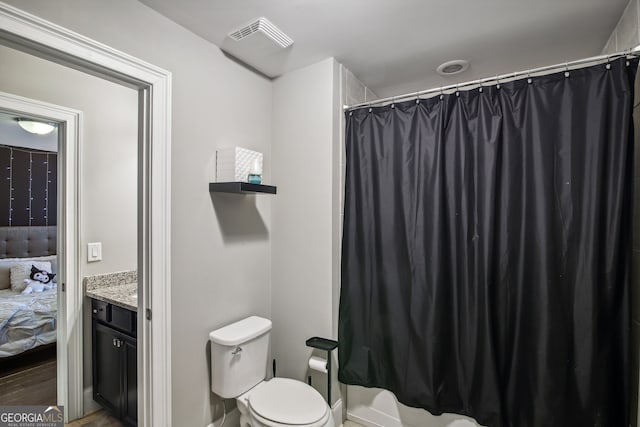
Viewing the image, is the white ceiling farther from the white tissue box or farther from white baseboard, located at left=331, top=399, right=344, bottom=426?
white baseboard, located at left=331, top=399, right=344, bottom=426

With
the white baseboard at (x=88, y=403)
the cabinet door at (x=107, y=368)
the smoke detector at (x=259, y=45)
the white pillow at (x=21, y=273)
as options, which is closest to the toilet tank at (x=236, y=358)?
the cabinet door at (x=107, y=368)

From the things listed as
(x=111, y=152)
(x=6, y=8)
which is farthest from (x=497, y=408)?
(x=111, y=152)

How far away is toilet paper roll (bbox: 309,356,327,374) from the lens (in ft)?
5.97

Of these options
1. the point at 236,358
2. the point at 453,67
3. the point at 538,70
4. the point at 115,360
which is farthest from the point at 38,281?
the point at 538,70

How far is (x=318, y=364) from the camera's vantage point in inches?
72.5

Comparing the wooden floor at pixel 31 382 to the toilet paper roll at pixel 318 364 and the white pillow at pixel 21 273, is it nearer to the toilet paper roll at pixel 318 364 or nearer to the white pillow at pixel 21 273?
the white pillow at pixel 21 273

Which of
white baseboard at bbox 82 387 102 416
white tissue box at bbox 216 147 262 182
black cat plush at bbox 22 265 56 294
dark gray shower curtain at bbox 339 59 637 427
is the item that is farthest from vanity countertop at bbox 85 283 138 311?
black cat plush at bbox 22 265 56 294

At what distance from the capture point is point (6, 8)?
991 millimetres

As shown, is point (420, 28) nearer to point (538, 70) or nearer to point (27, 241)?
point (538, 70)

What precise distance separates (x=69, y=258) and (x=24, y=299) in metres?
1.69

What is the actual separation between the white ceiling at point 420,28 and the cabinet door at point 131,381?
1.88 meters

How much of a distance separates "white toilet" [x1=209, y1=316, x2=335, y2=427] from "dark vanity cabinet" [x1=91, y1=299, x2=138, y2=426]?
554 millimetres

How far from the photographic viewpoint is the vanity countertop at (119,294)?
1.80 metres

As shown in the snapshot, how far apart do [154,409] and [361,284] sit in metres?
1.26
